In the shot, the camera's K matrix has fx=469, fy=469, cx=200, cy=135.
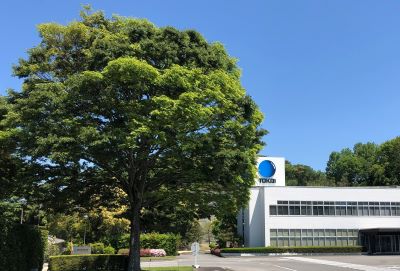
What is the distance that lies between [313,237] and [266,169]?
10.4m

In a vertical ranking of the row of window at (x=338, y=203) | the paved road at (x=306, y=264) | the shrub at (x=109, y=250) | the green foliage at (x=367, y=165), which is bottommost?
the paved road at (x=306, y=264)

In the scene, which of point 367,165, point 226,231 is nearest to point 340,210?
point 226,231

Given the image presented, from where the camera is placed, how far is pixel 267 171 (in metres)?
61.2

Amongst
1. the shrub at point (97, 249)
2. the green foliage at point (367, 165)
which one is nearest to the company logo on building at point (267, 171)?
the shrub at point (97, 249)

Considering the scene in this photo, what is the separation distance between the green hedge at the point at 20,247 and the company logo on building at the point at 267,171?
1507 inches

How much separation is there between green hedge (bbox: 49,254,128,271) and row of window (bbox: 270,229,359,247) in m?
27.9

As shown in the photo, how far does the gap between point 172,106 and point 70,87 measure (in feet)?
16.7

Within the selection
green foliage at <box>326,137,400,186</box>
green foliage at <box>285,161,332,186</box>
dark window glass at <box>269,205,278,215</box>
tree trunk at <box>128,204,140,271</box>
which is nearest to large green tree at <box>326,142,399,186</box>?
green foliage at <box>326,137,400,186</box>

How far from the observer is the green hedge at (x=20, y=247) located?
713 inches

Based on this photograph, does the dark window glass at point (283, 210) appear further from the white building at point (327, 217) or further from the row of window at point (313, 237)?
the row of window at point (313, 237)

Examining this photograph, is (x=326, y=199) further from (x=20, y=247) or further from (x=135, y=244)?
(x=20, y=247)

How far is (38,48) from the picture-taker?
25750mm

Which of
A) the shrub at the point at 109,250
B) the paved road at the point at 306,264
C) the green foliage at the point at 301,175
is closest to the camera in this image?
the paved road at the point at 306,264

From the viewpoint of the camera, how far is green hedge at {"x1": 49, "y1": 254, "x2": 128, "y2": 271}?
3200cm
